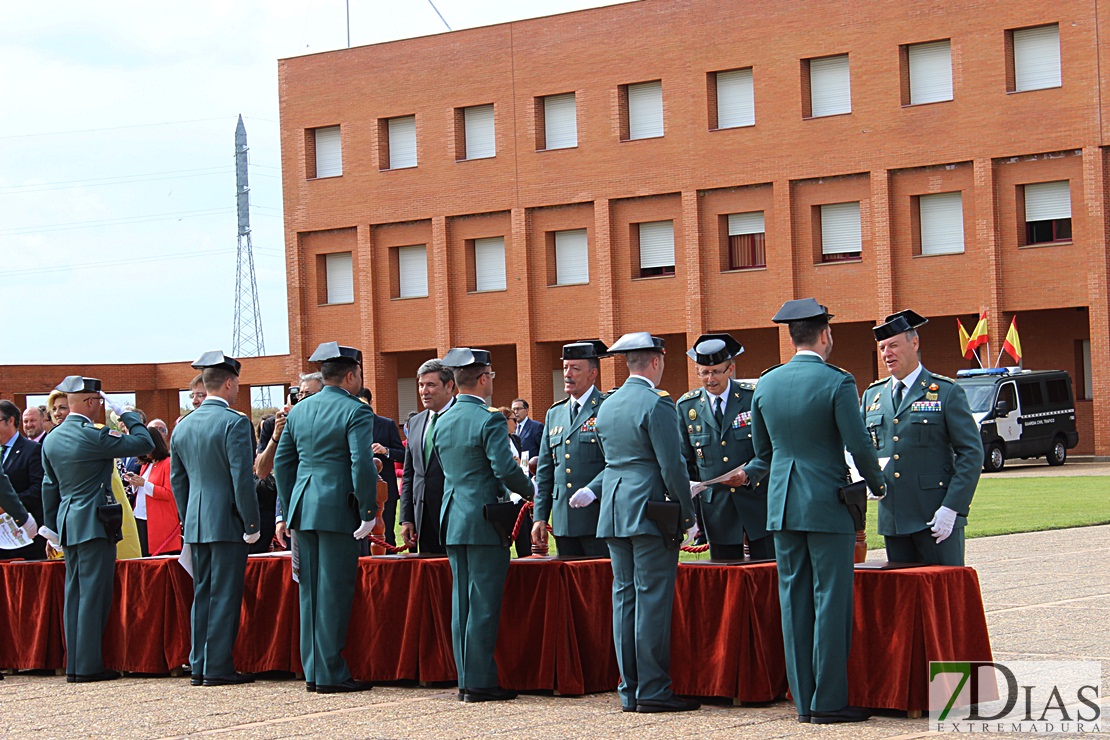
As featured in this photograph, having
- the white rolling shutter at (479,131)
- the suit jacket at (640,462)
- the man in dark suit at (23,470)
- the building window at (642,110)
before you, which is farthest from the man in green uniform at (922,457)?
the white rolling shutter at (479,131)

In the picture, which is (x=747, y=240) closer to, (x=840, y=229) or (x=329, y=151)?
(x=840, y=229)

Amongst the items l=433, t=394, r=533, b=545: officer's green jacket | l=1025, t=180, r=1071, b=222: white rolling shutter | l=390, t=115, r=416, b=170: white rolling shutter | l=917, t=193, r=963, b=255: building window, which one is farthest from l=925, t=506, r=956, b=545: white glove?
l=390, t=115, r=416, b=170: white rolling shutter

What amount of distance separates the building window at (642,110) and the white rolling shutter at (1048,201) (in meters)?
10.1

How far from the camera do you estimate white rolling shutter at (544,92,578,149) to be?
42562mm

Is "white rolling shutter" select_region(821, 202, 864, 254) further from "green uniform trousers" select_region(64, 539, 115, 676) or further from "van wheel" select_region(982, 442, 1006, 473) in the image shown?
"green uniform trousers" select_region(64, 539, 115, 676)

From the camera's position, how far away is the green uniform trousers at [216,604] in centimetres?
968

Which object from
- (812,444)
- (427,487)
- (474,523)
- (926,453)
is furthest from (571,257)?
(812,444)

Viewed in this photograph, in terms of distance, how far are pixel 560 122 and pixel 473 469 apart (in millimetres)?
34646

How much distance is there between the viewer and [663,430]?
27.1 feet

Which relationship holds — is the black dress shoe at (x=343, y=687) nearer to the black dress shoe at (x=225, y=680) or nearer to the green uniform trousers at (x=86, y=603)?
the black dress shoe at (x=225, y=680)

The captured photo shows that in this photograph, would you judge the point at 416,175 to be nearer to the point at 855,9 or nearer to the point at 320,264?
the point at 320,264

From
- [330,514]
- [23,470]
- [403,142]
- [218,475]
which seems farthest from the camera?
[403,142]

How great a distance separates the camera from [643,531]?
8.19 m

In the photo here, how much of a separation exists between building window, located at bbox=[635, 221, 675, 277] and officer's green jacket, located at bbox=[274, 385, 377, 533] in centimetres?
3288
